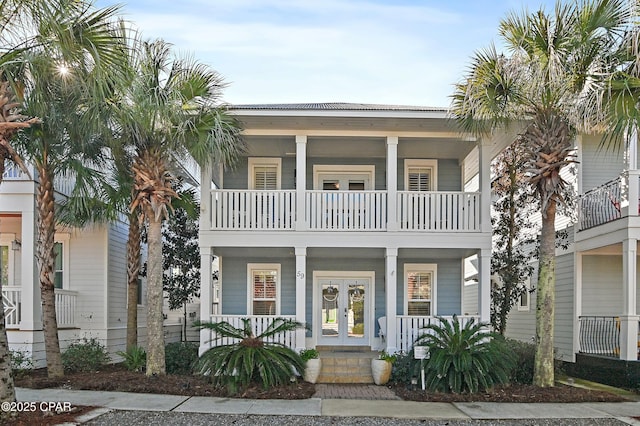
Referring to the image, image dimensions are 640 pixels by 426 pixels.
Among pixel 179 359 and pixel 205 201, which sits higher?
pixel 205 201

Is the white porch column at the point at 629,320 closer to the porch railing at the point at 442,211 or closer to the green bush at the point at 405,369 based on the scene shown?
the porch railing at the point at 442,211

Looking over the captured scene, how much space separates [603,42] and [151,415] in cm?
976

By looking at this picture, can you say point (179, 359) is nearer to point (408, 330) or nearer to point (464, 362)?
point (408, 330)

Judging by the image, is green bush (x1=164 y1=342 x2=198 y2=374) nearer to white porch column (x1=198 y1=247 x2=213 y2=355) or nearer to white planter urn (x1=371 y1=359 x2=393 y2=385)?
white porch column (x1=198 y1=247 x2=213 y2=355)

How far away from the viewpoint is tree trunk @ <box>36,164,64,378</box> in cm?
1171

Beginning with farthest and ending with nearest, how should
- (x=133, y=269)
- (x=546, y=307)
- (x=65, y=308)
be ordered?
(x=65, y=308)
(x=133, y=269)
(x=546, y=307)

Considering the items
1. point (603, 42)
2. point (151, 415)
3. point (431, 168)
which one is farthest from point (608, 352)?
point (151, 415)

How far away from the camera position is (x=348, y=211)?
1339 centimetres

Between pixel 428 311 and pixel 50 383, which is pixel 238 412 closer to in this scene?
pixel 50 383

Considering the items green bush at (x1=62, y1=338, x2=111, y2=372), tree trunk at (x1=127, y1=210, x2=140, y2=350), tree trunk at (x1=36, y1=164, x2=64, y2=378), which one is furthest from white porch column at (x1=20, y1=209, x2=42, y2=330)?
tree trunk at (x1=127, y1=210, x2=140, y2=350)

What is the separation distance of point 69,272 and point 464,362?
10.7 meters

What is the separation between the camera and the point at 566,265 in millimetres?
16141

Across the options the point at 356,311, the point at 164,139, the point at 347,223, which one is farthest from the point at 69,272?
the point at 347,223

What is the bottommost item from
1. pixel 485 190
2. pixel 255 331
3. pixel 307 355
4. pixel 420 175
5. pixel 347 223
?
pixel 307 355
